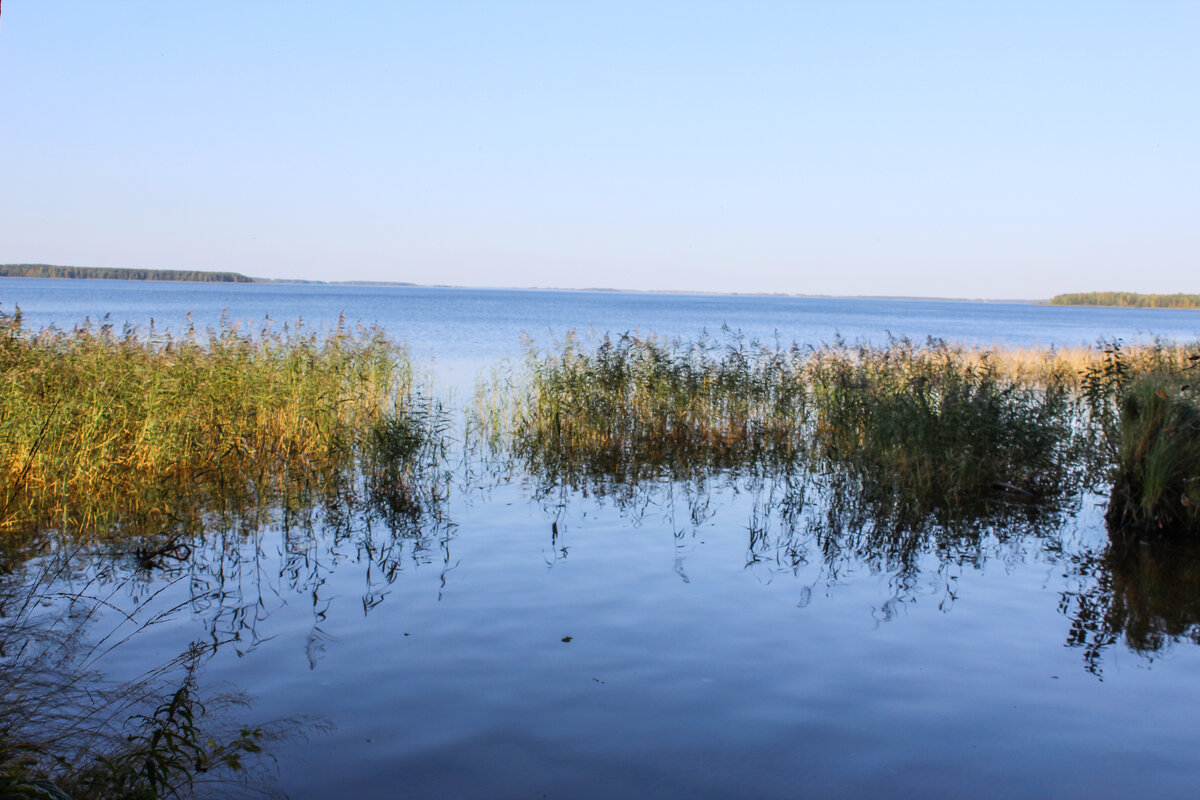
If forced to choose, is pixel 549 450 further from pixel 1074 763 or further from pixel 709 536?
pixel 1074 763

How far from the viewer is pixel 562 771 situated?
437 centimetres

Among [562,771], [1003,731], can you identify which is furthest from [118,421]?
[1003,731]

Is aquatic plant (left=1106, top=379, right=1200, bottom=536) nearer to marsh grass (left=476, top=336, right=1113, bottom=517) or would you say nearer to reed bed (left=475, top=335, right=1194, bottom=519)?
reed bed (left=475, top=335, right=1194, bottom=519)

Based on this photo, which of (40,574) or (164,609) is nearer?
(164,609)

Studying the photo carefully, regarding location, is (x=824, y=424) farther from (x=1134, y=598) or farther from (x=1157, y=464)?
(x=1134, y=598)

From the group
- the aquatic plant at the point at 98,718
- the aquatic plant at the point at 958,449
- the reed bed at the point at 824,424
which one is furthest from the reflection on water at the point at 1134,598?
the aquatic plant at the point at 98,718

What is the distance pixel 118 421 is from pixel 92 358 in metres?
1.74

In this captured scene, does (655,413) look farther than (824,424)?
Yes

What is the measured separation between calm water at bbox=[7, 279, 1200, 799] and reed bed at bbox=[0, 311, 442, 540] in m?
1.46

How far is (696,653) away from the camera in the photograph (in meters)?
5.90

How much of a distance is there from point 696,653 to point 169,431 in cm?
798

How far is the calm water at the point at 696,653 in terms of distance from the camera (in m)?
4.44

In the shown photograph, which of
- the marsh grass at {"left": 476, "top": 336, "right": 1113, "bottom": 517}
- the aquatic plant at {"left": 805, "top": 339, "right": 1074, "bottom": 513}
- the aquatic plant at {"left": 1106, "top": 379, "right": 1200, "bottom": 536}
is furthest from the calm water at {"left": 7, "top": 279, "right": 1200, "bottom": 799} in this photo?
the marsh grass at {"left": 476, "top": 336, "right": 1113, "bottom": 517}

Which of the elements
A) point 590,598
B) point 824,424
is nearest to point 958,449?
point 824,424
